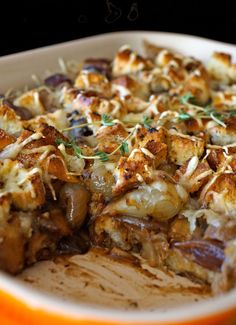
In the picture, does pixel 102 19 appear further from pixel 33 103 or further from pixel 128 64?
pixel 33 103

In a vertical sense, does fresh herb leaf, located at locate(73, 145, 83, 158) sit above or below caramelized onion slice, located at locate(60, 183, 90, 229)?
above

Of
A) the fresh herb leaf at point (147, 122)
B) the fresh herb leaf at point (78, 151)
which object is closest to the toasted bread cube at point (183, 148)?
the fresh herb leaf at point (147, 122)

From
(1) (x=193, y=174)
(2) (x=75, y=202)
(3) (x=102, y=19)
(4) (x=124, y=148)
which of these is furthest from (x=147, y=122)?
(3) (x=102, y=19)

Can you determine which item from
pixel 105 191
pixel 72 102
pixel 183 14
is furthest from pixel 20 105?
pixel 183 14

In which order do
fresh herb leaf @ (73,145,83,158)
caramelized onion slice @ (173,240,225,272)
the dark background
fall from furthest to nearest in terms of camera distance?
the dark background < fresh herb leaf @ (73,145,83,158) < caramelized onion slice @ (173,240,225,272)

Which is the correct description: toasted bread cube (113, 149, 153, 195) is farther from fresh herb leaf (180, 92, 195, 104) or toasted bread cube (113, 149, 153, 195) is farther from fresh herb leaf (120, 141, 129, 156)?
fresh herb leaf (180, 92, 195, 104)

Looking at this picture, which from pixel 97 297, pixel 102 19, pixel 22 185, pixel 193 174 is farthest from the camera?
pixel 102 19

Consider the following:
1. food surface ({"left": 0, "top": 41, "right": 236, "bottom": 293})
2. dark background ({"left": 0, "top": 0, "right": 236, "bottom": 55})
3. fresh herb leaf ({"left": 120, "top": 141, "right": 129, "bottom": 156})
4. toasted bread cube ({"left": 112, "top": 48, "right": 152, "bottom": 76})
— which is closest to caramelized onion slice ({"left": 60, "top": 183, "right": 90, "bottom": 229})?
food surface ({"left": 0, "top": 41, "right": 236, "bottom": 293})

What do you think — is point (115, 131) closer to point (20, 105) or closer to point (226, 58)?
point (20, 105)
